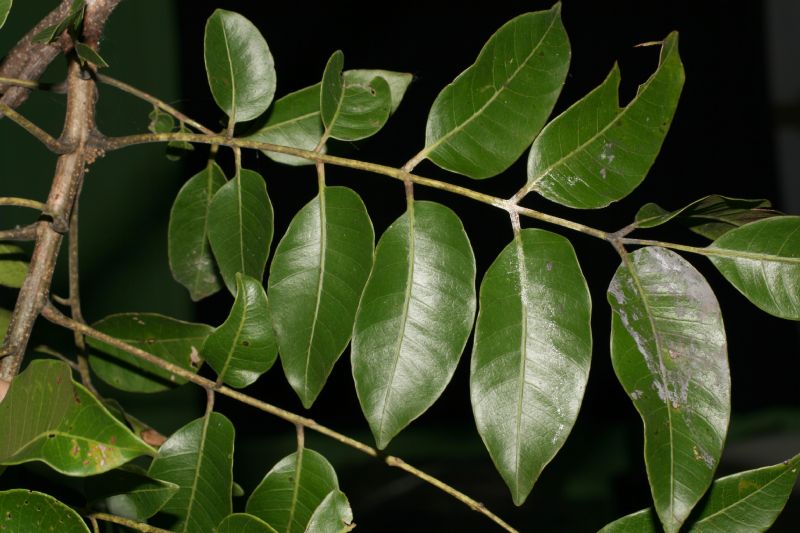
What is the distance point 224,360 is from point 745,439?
2.07m

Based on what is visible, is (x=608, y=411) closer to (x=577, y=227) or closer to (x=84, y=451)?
(x=577, y=227)

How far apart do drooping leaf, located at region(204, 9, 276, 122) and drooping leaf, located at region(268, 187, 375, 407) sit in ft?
0.34

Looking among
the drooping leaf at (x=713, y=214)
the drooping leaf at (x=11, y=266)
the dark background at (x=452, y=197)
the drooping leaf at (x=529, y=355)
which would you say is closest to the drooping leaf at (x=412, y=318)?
the drooping leaf at (x=529, y=355)

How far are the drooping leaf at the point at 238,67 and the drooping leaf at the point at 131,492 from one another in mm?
300

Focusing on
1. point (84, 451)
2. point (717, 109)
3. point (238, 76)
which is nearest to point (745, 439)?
point (717, 109)

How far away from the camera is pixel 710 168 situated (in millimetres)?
Result: 2510

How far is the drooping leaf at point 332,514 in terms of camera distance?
615 millimetres

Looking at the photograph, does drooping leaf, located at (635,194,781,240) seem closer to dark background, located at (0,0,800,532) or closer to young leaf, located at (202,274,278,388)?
young leaf, located at (202,274,278,388)

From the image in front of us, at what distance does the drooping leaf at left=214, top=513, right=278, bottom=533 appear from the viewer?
612 millimetres

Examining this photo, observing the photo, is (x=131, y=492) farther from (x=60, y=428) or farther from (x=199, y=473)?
(x=60, y=428)

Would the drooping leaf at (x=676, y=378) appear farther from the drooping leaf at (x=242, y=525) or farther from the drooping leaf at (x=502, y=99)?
the drooping leaf at (x=242, y=525)

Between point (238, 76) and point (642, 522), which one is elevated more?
point (238, 76)

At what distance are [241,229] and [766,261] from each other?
0.41 m

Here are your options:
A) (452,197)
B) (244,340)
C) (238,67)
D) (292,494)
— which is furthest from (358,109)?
(452,197)
